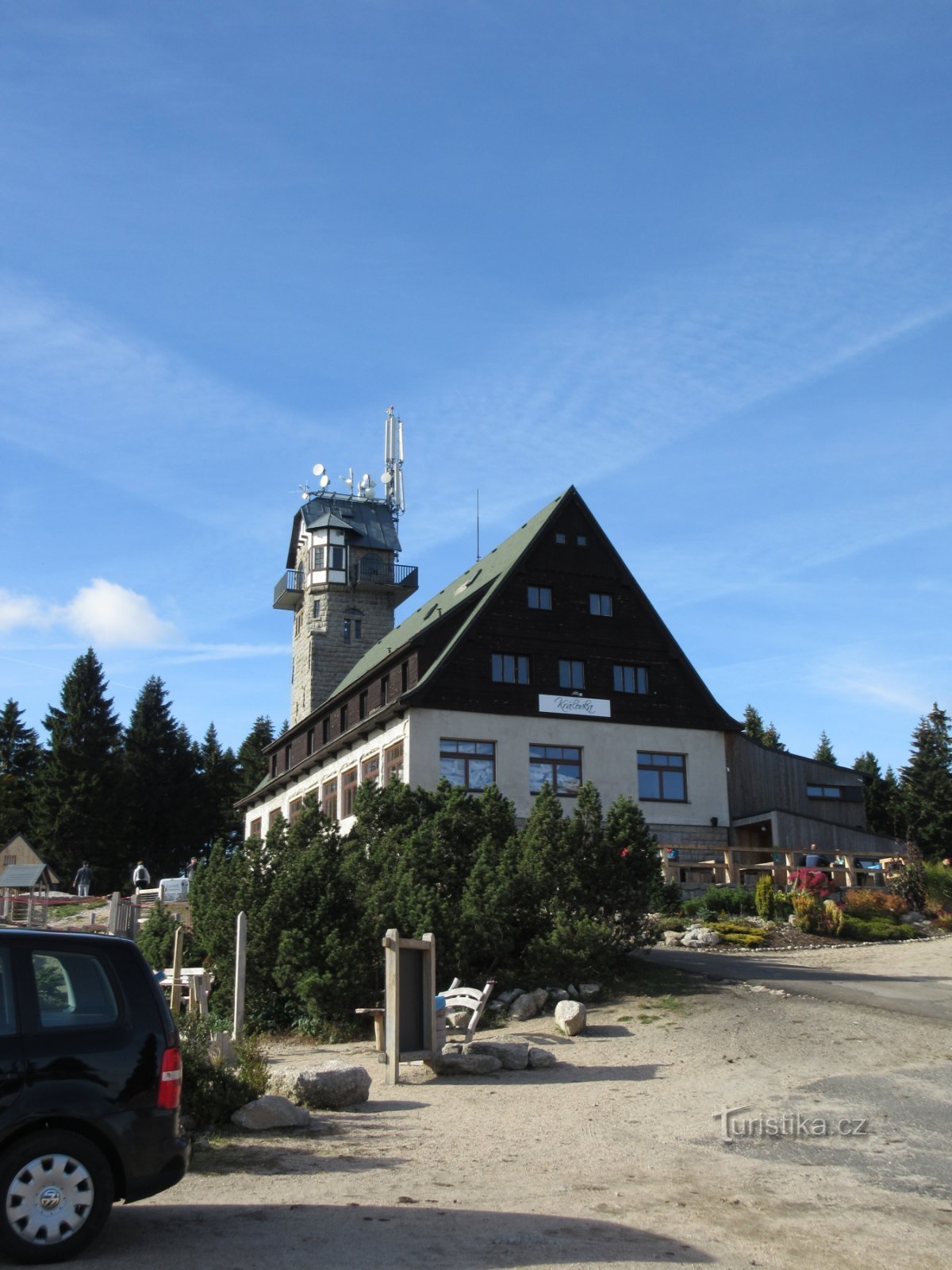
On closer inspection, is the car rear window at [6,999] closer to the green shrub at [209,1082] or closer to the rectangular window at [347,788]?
the green shrub at [209,1082]

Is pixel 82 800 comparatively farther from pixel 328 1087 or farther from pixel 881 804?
pixel 328 1087

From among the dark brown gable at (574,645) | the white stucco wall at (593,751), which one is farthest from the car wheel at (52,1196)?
the dark brown gable at (574,645)

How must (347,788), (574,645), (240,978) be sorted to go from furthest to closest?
(347,788) < (574,645) < (240,978)

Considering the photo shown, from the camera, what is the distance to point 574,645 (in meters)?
41.1

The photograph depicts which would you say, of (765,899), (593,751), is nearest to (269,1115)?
(765,899)

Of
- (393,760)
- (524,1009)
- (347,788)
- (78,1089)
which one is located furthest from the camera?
(347,788)

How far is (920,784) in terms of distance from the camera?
56.7m

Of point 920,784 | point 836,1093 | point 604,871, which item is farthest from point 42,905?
point 920,784

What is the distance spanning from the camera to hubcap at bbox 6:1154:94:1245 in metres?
6.96

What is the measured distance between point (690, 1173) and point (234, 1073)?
4466 millimetres

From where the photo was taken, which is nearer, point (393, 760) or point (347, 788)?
point (393, 760)

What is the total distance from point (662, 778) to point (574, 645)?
5046 mm

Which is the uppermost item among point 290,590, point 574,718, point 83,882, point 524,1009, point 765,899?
point 290,590

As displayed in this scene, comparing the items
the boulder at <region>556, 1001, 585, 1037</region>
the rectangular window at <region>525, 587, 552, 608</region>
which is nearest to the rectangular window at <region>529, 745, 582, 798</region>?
the rectangular window at <region>525, 587, 552, 608</region>
